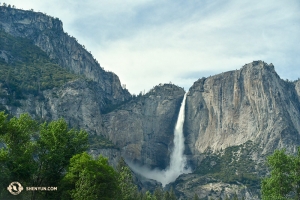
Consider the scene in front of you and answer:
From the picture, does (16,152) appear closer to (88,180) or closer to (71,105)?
(88,180)

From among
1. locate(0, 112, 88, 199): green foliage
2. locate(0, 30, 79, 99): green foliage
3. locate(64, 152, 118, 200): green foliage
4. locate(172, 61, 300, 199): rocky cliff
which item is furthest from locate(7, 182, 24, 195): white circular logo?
locate(172, 61, 300, 199): rocky cliff

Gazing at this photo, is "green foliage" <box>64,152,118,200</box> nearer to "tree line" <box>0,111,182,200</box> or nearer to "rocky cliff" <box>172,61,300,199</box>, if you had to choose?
"tree line" <box>0,111,182,200</box>

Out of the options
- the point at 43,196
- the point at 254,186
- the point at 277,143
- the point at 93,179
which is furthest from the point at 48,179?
the point at 277,143

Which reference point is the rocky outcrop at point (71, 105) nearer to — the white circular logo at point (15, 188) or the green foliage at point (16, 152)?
the green foliage at point (16, 152)

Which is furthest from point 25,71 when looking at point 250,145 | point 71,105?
point 250,145

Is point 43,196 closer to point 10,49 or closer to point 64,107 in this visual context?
point 64,107
